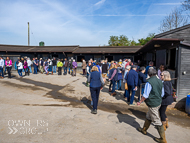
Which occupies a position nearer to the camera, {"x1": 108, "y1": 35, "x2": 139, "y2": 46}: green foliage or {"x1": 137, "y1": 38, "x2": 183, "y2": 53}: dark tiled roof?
{"x1": 137, "y1": 38, "x2": 183, "y2": 53}: dark tiled roof

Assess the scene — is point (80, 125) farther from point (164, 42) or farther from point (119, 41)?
point (119, 41)

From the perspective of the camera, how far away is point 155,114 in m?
3.48

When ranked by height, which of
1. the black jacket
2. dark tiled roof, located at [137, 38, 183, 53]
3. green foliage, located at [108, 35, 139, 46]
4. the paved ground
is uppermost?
green foliage, located at [108, 35, 139, 46]

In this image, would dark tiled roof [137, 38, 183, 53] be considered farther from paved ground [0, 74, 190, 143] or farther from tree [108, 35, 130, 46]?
tree [108, 35, 130, 46]

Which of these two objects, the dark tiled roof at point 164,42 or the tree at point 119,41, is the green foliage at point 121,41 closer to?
the tree at point 119,41

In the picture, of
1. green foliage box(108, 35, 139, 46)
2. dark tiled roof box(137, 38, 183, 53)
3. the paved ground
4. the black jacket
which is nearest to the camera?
the paved ground

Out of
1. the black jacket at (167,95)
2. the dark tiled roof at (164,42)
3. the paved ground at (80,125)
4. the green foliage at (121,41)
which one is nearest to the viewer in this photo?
the paved ground at (80,125)

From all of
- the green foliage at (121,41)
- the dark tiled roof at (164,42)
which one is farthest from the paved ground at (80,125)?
the green foliage at (121,41)

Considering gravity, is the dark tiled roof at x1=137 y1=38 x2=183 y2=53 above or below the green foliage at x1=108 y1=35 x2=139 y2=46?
below

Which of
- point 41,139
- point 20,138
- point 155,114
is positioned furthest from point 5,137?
point 155,114

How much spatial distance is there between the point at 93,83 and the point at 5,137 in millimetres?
3035

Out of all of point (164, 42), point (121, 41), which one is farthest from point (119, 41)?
point (164, 42)

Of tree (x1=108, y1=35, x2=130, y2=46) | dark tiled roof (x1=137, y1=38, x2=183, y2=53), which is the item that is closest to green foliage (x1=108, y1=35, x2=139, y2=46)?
tree (x1=108, y1=35, x2=130, y2=46)

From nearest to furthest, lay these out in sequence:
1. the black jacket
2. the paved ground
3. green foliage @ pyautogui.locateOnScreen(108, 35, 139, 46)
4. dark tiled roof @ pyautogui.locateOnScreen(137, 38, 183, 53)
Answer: the paved ground, the black jacket, dark tiled roof @ pyautogui.locateOnScreen(137, 38, 183, 53), green foliage @ pyautogui.locateOnScreen(108, 35, 139, 46)
